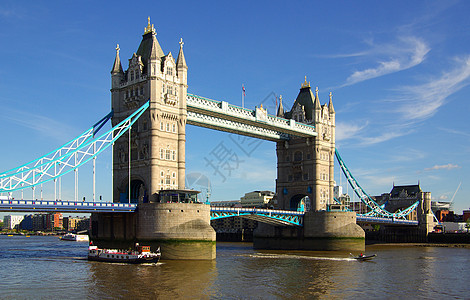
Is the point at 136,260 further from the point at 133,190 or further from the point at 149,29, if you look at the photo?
the point at 149,29

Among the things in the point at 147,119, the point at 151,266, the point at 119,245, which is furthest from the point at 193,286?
the point at 147,119

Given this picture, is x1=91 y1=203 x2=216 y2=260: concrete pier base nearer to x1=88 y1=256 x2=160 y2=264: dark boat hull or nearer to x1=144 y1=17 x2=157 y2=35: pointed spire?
x1=88 y1=256 x2=160 y2=264: dark boat hull

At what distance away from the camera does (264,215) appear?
86750mm

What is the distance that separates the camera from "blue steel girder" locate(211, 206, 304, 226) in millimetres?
78062

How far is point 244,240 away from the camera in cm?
14588

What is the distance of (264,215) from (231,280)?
3925cm

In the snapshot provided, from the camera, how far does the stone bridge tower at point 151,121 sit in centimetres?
7225

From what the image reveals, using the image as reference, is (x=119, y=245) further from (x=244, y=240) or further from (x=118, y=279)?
(x=244, y=240)

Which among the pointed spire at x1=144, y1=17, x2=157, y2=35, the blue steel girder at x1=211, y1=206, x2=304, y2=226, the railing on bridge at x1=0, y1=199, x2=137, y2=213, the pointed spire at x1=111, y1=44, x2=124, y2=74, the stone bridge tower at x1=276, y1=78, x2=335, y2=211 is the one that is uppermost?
the pointed spire at x1=144, y1=17, x2=157, y2=35

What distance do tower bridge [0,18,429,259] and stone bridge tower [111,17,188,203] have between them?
139 mm

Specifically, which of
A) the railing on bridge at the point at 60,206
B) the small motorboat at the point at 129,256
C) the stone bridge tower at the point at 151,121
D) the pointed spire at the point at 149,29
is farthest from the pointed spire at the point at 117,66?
the small motorboat at the point at 129,256

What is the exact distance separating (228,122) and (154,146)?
1791 cm

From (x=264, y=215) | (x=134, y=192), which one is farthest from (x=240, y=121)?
(x=134, y=192)

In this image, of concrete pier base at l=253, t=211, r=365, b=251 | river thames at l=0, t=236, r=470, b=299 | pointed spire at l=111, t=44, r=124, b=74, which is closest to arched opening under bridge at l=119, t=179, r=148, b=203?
river thames at l=0, t=236, r=470, b=299
